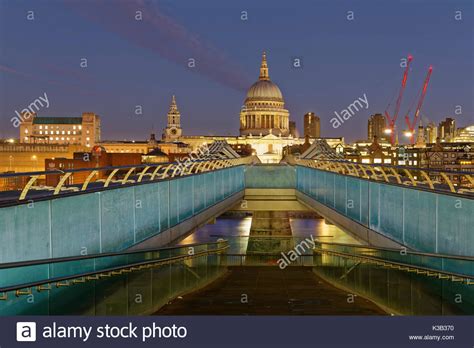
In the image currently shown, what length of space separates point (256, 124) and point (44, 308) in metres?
167

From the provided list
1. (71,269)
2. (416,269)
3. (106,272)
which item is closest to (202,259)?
(106,272)

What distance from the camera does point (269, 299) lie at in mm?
8898

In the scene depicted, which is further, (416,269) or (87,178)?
(87,178)

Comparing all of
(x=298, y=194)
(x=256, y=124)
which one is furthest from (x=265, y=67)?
(x=298, y=194)

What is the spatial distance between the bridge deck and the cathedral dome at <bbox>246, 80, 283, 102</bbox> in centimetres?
16385

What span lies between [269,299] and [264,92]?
16772 centimetres

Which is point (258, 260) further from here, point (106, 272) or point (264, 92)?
point (264, 92)

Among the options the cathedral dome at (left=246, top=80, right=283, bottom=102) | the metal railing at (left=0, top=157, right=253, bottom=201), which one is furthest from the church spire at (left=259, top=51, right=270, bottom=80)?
the metal railing at (left=0, top=157, right=253, bottom=201)

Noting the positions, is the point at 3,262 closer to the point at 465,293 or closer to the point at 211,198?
the point at 465,293

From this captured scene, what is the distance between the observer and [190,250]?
36.8 ft

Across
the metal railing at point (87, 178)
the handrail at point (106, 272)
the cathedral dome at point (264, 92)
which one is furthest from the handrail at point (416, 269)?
the cathedral dome at point (264, 92)

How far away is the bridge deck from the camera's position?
8141mm

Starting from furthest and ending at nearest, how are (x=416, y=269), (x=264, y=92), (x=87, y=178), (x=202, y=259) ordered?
(x=264, y=92) → (x=202, y=259) → (x=87, y=178) → (x=416, y=269)

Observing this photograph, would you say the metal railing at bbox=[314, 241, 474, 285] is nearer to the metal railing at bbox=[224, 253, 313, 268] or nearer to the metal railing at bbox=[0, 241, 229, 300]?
the metal railing at bbox=[224, 253, 313, 268]
